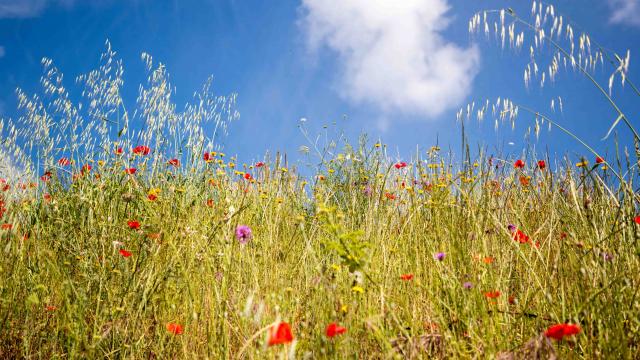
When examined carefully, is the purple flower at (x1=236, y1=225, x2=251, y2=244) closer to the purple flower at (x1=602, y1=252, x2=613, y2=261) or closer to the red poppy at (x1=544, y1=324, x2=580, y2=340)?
the red poppy at (x1=544, y1=324, x2=580, y2=340)

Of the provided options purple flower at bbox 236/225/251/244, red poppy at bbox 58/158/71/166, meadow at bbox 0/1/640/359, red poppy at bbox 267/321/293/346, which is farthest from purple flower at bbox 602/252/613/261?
red poppy at bbox 58/158/71/166

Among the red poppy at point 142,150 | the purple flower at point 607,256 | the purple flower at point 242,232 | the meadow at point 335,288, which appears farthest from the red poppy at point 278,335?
the red poppy at point 142,150

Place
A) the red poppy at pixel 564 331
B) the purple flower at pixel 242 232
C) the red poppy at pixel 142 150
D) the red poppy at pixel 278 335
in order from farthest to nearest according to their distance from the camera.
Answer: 1. the red poppy at pixel 142 150
2. the purple flower at pixel 242 232
3. the red poppy at pixel 564 331
4. the red poppy at pixel 278 335

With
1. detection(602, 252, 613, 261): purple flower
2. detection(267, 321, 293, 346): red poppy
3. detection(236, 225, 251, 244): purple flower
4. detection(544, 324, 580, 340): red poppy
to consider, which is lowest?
detection(267, 321, 293, 346): red poppy

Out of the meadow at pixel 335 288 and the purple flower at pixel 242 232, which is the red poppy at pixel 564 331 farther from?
the purple flower at pixel 242 232

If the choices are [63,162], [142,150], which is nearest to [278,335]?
[142,150]

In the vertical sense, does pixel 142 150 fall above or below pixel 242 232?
above

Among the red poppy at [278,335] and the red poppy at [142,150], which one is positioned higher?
the red poppy at [142,150]

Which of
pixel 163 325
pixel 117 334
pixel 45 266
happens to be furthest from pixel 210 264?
pixel 45 266

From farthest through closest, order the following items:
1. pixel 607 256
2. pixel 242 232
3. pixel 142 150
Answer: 1. pixel 142 150
2. pixel 242 232
3. pixel 607 256

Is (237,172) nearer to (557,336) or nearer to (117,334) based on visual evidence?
(117,334)

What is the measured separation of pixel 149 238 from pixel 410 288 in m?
1.33

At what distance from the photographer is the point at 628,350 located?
1266 millimetres

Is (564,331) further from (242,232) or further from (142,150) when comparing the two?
(142,150)
